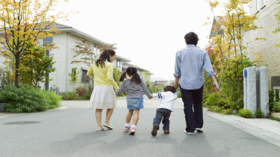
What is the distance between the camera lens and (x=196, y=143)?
3703mm

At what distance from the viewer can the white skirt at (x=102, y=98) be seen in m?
4.85

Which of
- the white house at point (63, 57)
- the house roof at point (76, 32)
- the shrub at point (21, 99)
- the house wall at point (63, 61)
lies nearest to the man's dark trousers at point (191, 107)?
the shrub at point (21, 99)

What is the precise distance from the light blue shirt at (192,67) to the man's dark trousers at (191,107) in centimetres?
14

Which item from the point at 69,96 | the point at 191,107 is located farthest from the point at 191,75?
the point at 69,96

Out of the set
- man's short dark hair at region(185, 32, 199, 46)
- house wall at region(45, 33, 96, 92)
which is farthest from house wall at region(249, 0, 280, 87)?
house wall at region(45, 33, 96, 92)

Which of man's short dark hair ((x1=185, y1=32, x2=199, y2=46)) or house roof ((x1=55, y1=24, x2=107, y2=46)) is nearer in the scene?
man's short dark hair ((x1=185, y1=32, x2=199, y2=46))

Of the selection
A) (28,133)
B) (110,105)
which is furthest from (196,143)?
(28,133)

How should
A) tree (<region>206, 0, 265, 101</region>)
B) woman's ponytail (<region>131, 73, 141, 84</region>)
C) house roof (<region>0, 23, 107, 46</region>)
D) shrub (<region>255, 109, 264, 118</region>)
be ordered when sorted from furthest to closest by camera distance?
house roof (<region>0, 23, 107, 46</region>) < tree (<region>206, 0, 265, 101</region>) < shrub (<region>255, 109, 264, 118</region>) < woman's ponytail (<region>131, 73, 141, 84</region>)

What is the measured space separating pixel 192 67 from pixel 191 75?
5.8 inches

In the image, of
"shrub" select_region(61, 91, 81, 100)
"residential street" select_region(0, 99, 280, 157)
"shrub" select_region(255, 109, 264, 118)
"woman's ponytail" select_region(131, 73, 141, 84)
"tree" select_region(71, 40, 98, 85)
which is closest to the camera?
"residential street" select_region(0, 99, 280, 157)

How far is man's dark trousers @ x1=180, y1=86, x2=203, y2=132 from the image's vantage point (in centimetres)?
434

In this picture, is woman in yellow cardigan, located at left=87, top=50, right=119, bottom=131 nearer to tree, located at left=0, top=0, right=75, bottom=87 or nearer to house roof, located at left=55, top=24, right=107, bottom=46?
tree, located at left=0, top=0, right=75, bottom=87

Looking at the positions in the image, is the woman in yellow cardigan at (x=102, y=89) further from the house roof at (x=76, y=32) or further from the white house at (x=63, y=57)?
the white house at (x=63, y=57)

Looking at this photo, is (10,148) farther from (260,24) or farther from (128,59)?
(128,59)
